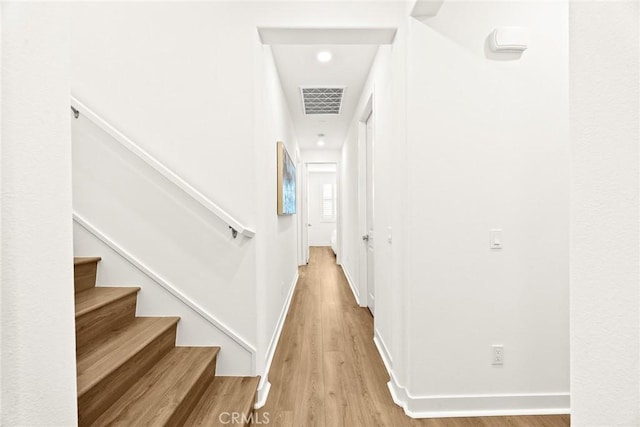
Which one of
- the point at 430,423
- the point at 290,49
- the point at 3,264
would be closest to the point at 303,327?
the point at 430,423

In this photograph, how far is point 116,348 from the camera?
1608 mm

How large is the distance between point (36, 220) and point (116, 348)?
1.25m

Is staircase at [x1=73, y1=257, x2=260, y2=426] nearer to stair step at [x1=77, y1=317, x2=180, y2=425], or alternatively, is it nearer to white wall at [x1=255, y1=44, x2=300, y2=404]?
stair step at [x1=77, y1=317, x2=180, y2=425]

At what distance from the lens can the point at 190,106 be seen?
2.02m

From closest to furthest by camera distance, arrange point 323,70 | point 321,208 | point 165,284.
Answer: point 165,284
point 323,70
point 321,208

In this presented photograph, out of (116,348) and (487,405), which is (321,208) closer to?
(487,405)

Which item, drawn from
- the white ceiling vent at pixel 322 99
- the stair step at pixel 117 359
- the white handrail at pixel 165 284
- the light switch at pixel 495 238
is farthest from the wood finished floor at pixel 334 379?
the white ceiling vent at pixel 322 99

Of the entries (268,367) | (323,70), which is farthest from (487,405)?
(323,70)

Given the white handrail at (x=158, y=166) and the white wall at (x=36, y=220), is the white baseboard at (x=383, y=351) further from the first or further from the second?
the white wall at (x=36, y=220)

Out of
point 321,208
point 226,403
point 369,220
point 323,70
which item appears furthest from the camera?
point 321,208

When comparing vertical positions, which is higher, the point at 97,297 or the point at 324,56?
the point at 324,56

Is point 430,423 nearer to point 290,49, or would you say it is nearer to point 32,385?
point 32,385

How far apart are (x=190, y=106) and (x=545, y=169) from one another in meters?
2.30

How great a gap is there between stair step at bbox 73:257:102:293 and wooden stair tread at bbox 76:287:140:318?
0.13 ft
